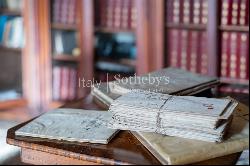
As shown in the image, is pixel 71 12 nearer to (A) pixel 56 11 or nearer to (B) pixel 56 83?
(A) pixel 56 11

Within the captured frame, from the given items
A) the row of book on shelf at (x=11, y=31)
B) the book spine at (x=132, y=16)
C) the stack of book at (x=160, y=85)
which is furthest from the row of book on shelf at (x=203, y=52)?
the row of book on shelf at (x=11, y=31)

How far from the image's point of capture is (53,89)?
3.35m

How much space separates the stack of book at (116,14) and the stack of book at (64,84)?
458 mm

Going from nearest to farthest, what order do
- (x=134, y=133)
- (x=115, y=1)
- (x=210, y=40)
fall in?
(x=134, y=133) < (x=210, y=40) < (x=115, y=1)

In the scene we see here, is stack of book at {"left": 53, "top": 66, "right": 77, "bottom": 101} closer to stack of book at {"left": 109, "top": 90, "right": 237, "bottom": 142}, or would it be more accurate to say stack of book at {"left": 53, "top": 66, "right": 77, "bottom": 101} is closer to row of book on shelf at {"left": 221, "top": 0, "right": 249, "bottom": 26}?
row of book on shelf at {"left": 221, "top": 0, "right": 249, "bottom": 26}

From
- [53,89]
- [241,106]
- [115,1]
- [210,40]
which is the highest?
[115,1]

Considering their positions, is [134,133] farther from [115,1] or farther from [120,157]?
[115,1]

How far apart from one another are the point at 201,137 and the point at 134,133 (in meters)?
0.19

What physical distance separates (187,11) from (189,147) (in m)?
1.74

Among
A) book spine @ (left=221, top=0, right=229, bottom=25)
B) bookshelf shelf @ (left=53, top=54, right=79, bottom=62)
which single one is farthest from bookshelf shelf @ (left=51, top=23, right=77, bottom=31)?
book spine @ (left=221, top=0, right=229, bottom=25)

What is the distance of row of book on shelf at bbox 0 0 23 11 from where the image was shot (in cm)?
334

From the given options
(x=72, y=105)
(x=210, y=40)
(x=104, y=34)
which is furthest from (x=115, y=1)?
(x=72, y=105)

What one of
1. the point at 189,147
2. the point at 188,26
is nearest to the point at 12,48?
the point at 188,26

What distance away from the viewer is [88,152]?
3.87ft
